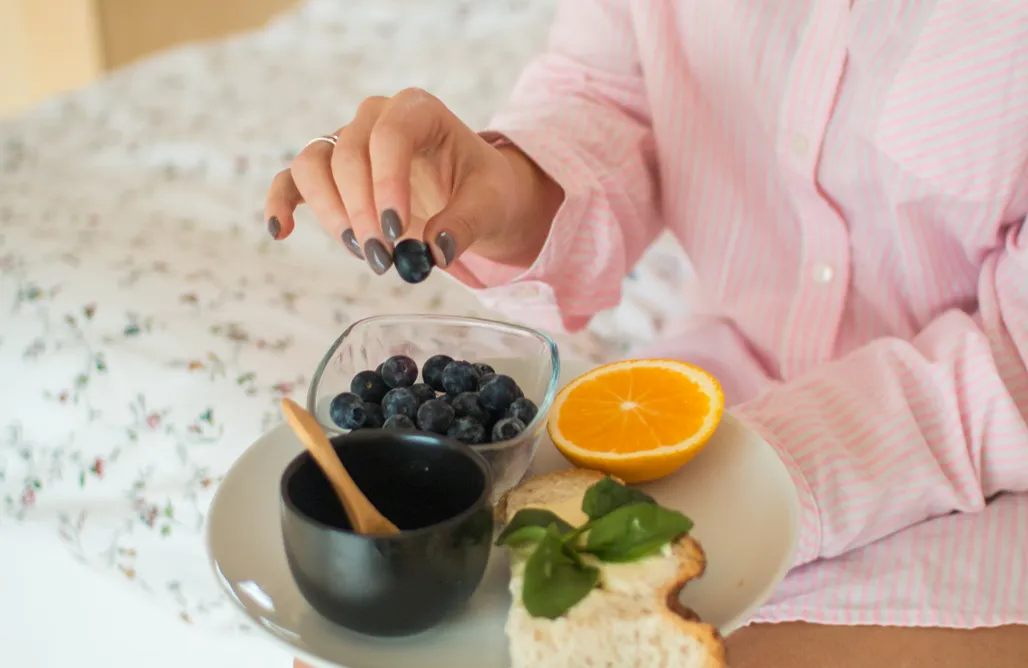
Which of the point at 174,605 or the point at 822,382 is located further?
the point at 174,605

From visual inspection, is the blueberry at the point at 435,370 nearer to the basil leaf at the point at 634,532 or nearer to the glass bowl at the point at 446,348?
the glass bowl at the point at 446,348

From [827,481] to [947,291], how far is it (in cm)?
27

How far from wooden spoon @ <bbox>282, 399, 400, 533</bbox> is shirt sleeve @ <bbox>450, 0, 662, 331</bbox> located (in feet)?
1.13

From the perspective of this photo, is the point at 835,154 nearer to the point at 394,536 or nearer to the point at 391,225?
the point at 391,225

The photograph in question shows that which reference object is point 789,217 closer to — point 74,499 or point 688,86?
point 688,86

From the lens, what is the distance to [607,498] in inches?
17.3

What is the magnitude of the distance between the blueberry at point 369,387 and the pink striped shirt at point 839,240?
0.79 feet

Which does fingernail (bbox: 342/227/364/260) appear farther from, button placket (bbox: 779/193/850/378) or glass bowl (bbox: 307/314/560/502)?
button placket (bbox: 779/193/850/378)

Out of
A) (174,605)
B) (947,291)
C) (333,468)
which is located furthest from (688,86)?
(174,605)

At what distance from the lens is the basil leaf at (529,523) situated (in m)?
0.43

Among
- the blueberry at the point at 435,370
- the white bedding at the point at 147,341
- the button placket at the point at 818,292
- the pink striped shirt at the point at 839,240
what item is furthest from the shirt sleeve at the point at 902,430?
the white bedding at the point at 147,341

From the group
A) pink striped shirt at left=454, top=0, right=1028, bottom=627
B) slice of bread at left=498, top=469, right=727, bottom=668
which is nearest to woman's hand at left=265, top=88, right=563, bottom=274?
pink striped shirt at left=454, top=0, right=1028, bottom=627

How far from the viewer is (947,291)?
0.75 m

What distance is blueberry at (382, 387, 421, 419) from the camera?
50cm
